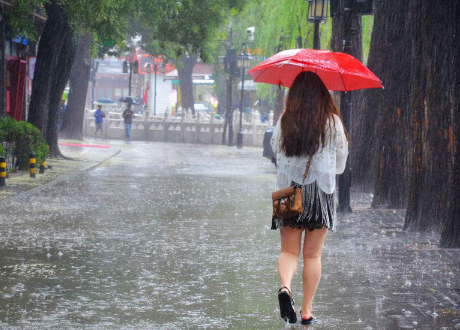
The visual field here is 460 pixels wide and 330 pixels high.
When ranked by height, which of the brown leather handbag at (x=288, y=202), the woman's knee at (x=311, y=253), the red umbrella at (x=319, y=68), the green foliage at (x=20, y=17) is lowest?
the woman's knee at (x=311, y=253)

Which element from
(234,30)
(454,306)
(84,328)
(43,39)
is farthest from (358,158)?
(234,30)

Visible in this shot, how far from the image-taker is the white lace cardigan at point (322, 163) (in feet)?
22.9

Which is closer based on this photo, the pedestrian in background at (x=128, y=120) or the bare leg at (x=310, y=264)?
the bare leg at (x=310, y=264)

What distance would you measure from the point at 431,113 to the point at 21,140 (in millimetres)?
11823

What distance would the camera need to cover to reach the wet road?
737 centimetres

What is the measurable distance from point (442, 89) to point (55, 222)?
18.4ft

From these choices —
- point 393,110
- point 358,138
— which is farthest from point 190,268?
point 358,138

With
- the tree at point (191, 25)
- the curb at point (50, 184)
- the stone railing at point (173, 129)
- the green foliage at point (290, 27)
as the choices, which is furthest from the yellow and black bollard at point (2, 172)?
the stone railing at point (173, 129)

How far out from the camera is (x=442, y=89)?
1216 cm

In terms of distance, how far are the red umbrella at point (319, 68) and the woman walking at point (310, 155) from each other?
38 centimetres

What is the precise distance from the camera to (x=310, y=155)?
6.94 meters

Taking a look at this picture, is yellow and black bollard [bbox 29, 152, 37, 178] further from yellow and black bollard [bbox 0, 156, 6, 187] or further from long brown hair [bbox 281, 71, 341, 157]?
long brown hair [bbox 281, 71, 341, 157]

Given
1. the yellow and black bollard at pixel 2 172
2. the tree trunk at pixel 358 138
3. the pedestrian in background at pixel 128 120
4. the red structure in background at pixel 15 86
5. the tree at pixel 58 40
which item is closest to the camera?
the yellow and black bollard at pixel 2 172

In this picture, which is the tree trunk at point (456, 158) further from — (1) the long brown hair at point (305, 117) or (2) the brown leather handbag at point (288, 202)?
(2) the brown leather handbag at point (288, 202)
